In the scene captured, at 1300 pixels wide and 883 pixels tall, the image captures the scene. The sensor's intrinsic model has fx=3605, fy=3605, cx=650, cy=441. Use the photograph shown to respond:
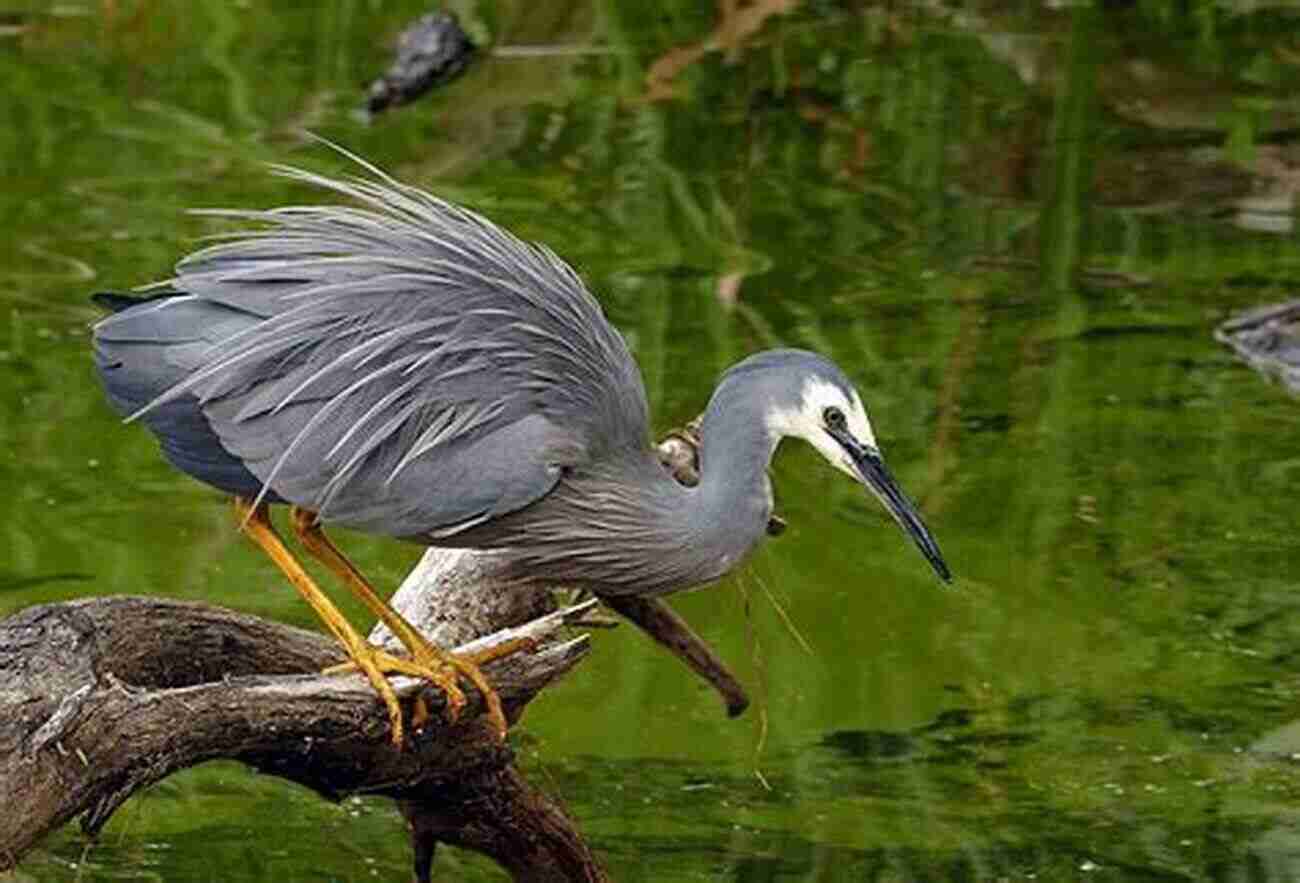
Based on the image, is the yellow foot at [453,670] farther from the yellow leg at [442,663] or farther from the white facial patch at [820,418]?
the white facial patch at [820,418]

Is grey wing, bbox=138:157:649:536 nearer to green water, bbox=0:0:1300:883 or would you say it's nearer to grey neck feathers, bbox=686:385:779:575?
grey neck feathers, bbox=686:385:779:575

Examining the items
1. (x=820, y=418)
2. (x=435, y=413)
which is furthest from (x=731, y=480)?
(x=435, y=413)

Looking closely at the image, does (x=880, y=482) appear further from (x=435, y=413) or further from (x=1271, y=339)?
(x=1271, y=339)

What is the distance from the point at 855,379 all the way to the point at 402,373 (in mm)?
2617

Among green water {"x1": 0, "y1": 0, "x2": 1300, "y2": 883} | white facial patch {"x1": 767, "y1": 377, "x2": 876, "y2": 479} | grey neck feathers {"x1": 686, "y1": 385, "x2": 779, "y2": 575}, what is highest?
white facial patch {"x1": 767, "y1": 377, "x2": 876, "y2": 479}

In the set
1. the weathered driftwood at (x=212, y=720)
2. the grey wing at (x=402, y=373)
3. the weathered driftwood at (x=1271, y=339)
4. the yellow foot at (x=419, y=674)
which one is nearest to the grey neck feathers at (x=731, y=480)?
the grey wing at (x=402, y=373)

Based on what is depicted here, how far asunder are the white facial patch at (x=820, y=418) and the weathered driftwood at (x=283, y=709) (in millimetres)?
→ 339

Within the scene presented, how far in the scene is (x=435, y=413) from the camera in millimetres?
4492

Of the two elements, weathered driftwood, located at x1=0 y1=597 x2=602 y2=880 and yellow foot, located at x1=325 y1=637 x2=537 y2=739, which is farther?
yellow foot, located at x1=325 y1=637 x2=537 y2=739

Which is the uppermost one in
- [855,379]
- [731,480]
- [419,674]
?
[731,480]

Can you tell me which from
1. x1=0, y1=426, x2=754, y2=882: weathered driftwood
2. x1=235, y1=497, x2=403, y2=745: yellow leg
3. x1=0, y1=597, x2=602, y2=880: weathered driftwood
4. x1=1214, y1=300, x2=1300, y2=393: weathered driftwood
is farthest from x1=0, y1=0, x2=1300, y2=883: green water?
x1=235, y1=497, x2=403, y2=745: yellow leg

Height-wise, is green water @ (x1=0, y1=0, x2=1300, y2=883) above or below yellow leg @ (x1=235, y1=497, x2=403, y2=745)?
below

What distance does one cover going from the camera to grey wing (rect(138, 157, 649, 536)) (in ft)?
14.5

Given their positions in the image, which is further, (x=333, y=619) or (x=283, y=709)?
(x=333, y=619)
